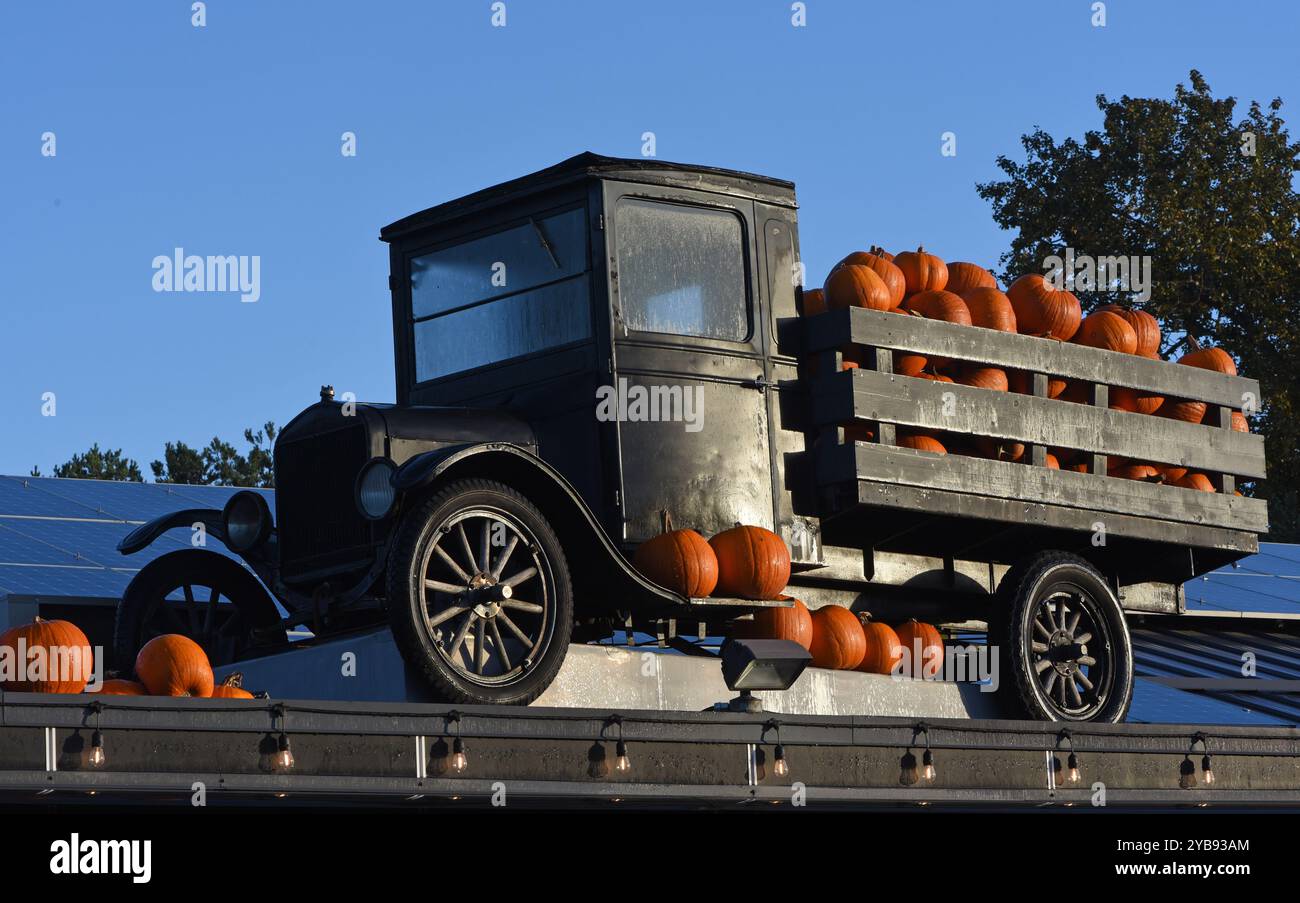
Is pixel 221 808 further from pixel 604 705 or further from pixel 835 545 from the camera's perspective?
pixel 835 545

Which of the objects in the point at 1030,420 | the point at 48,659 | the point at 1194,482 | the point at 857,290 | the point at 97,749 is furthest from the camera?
the point at 1194,482

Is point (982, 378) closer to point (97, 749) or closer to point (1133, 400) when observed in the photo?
point (1133, 400)

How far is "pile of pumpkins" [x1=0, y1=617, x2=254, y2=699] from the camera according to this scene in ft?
23.3

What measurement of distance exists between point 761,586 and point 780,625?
1.07 ft

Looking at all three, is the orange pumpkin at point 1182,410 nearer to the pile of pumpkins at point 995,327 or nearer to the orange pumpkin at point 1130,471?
the pile of pumpkins at point 995,327

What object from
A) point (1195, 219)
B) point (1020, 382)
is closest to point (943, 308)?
point (1020, 382)

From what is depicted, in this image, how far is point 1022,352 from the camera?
386 inches

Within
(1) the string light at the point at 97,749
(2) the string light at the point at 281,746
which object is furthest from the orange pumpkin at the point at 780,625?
(1) the string light at the point at 97,749

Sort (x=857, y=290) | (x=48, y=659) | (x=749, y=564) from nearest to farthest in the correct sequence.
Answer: (x=48, y=659)
(x=749, y=564)
(x=857, y=290)

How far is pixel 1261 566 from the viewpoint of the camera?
18797mm

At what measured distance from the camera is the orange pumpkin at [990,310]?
9.93 m

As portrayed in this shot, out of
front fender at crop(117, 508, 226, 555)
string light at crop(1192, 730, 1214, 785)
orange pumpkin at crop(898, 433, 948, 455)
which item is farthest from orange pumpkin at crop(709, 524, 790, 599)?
front fender at crop(117, 508, 226, 555)
